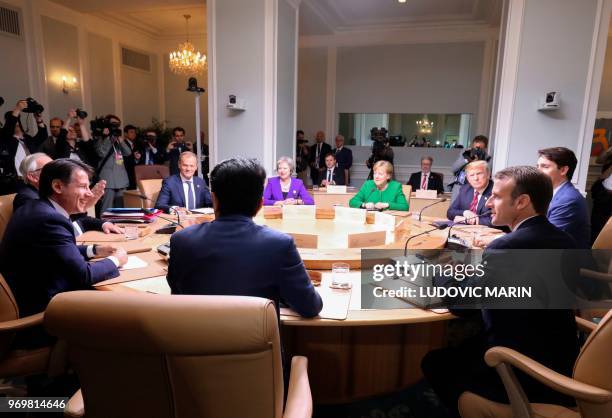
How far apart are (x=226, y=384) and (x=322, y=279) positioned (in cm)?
90

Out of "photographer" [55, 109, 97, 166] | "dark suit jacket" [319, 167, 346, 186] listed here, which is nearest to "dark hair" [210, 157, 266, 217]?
"photographer" [55, 109, 97, 166]

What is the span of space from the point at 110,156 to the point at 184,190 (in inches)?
81.3

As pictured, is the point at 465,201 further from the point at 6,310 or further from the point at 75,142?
the point at 75,142

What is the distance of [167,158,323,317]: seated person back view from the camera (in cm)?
113

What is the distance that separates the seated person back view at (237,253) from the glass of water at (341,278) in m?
0.33

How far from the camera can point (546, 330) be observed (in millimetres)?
1243

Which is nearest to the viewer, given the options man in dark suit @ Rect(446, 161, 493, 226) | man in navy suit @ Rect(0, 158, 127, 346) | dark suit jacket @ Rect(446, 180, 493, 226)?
man in navy suit @ Rect(0, 158, 127, 346)

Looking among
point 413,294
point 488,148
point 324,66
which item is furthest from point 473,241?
point 324,66

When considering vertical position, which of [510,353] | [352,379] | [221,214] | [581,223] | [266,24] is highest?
[266,24]

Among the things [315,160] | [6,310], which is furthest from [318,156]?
[6,310]

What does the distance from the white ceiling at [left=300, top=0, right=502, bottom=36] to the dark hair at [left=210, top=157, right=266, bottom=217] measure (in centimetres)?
488

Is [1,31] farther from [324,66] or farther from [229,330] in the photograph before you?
[229,330]

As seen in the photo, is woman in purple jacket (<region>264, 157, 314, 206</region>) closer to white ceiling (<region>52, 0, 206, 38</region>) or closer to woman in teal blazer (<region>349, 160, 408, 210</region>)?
woman in teal blazer (<region>349, 160, 408, 210</region>)

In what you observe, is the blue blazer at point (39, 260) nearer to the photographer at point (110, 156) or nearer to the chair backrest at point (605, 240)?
the chair backrest at point (605, 240)
